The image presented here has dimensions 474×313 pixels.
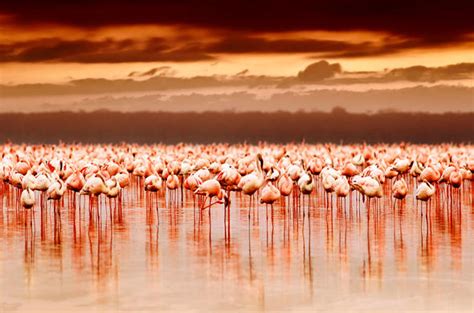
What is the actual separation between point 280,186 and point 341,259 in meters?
4.70

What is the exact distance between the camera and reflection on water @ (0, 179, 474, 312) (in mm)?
10844

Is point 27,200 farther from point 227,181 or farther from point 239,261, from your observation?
point 239,261

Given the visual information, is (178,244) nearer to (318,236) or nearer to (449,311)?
(318,236)

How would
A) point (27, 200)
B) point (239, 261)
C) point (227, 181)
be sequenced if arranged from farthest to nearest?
point (227, 181)
point (27, 200)
point (239, 261)

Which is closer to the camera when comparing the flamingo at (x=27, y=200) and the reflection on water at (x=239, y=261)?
the reflection on water at (x=239, y=261)

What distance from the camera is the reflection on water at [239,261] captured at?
10.8 metres

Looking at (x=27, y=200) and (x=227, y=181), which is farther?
(x=227, y=181)

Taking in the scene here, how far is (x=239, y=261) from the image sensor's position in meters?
13.5

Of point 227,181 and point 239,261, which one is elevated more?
point 227,181

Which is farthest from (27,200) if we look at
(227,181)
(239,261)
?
(239,261)

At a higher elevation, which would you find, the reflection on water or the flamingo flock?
the flamingo flock

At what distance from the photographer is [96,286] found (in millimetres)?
11711

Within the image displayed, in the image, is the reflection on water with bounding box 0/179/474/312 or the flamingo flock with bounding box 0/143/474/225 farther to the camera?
the flamingo flock with bounding box 0/143/474/225

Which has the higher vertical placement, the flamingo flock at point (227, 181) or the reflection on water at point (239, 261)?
the flamingo flock at point (227, 181)
